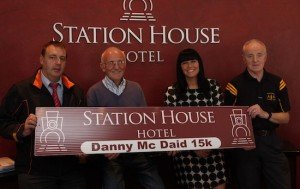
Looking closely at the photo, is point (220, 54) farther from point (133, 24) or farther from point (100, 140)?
point (100, 140)

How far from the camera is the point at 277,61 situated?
3.76 m

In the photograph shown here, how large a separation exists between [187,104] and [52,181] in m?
1.16

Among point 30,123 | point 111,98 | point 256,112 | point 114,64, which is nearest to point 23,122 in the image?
point 30,123

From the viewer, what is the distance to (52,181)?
2.48 m

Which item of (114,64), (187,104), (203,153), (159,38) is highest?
(159,38)

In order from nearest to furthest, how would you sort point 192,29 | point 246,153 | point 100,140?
1. point 100,140
2. point 246,153
3. point 192,29

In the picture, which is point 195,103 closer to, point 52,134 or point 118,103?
point 118,103

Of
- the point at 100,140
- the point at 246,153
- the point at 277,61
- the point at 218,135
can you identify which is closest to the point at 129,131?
the point at 100,140

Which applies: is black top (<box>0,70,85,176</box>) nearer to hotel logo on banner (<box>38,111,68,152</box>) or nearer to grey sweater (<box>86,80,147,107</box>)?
hotel logo on banner (<box>38,111,68,152</box>)

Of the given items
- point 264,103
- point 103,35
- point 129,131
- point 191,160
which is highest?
point 103,35

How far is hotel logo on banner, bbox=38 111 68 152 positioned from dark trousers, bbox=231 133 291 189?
4.48 ft

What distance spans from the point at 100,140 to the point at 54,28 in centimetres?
126

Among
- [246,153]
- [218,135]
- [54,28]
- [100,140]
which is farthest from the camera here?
[54,28]

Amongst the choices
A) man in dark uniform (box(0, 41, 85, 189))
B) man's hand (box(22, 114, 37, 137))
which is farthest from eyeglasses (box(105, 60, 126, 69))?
man's hand (box(22, 114, 37, 137))
